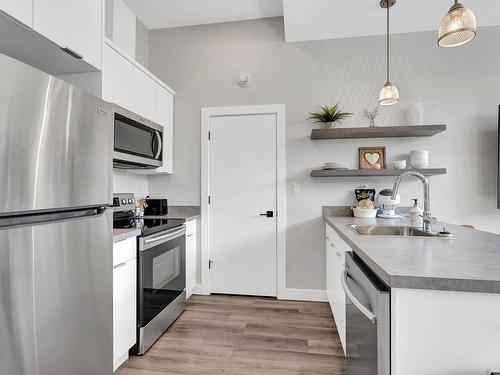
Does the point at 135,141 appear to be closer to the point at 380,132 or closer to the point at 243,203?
the point at 243,203

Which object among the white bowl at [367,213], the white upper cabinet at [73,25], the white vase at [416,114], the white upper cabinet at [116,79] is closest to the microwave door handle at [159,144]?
the white upper cabinet at [116,79]

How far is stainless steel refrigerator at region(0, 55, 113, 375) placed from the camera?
97 cm

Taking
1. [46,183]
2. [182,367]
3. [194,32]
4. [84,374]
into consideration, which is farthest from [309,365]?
[194,32]

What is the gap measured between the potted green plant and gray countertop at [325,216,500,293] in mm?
1658

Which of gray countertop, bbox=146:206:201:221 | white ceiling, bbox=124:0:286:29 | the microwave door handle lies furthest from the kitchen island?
white ceiling, bbox=124:0:286:29

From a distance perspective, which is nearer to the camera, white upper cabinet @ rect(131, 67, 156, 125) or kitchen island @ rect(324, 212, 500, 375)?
kitchen island @ rect(324, 212, 500, 375)

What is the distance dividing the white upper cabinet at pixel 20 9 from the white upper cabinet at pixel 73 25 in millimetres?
23

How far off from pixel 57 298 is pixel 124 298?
28.3 inches

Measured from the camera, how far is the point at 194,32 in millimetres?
3256

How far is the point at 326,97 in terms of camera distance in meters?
3.03

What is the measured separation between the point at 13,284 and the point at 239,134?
245 cm

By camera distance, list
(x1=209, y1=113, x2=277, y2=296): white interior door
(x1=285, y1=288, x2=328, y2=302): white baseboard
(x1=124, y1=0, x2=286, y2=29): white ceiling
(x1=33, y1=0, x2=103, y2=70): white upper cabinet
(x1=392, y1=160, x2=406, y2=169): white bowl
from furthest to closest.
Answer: (x1=209, y1=113, x2=277, y2=296): white interior door → (x1=285, y1=288, x2=328, y2=302): white baseboard → (x1=124, y1=0, x2=286, y2=29): white ceiling → (x1=392, y1=160, x2=406, y2=169): white bowl → (x1=33, y1=0, x2=103, y2=70): white upper cabinet

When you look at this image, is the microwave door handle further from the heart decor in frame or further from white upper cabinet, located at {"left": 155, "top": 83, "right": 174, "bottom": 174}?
the heart decor in frame

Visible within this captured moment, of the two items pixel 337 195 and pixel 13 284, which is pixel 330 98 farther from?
pixel 13 284
